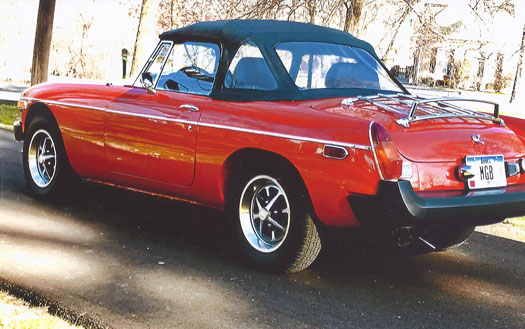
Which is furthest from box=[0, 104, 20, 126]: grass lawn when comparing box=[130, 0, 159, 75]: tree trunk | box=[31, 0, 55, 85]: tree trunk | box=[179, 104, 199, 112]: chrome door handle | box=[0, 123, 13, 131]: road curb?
box=[179, 104, 199, 112]: chrome door handle

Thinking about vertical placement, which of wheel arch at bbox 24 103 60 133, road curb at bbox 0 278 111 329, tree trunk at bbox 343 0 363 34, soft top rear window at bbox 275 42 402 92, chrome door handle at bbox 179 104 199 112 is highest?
tree trunk at bbox 343 0 363 34

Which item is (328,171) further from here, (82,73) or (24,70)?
(24,70)

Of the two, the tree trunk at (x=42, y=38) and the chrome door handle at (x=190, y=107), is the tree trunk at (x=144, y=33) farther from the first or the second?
the chrome door handle at (x=190, y=107)

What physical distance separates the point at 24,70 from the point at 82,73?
3075mm

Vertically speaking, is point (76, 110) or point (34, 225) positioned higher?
point (76, 110)

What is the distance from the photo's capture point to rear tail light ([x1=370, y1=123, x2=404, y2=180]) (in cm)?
428

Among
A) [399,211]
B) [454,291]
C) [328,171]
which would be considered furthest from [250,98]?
[454,291]

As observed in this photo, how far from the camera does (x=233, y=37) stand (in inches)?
216

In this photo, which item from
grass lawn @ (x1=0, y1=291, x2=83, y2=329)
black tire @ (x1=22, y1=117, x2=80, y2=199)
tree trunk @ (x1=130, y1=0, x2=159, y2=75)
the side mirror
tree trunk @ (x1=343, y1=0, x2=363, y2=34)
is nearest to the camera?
grass lawn @ (x1=0, y1=291, x2=83, y2=329)

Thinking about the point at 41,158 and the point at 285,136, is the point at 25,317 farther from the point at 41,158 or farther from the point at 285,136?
the point at 41,158

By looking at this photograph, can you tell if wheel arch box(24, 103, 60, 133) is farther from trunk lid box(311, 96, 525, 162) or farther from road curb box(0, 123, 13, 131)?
road curb box(0, 123, 13, 131)

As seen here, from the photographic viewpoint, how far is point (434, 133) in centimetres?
455

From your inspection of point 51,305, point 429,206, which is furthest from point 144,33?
point 429,206

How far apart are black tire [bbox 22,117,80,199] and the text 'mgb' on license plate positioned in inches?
144
